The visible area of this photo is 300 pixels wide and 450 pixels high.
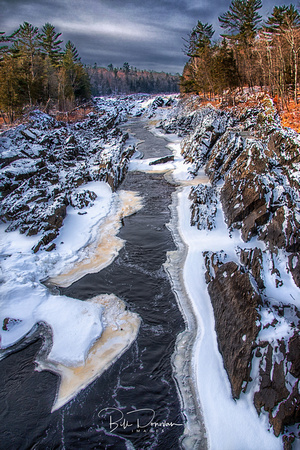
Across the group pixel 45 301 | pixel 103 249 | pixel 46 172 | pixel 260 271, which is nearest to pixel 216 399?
pixel 260 271

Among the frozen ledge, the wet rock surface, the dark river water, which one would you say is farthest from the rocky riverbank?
the wet rock surface

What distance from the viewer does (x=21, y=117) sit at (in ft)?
116

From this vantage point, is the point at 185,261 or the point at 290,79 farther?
the point at 290,79

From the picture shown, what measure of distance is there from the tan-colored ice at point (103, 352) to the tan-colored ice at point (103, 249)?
2360 mm

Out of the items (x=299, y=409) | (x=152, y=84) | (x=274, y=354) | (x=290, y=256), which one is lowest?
(x=299, y=409)

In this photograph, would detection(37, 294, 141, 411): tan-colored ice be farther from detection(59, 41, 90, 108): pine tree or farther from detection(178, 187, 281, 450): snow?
detection(59, 41, 90, 108): pine tree

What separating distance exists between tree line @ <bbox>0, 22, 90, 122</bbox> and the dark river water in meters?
32.9

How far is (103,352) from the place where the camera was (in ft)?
27.7

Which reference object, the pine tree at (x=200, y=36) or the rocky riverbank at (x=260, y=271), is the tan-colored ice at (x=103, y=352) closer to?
the rocky riverbank at (x=260, y=271)

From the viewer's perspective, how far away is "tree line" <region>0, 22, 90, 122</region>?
32656mm

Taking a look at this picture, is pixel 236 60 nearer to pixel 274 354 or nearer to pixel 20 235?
pixel 20 235

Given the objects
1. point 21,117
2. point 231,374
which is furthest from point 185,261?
point 21,117

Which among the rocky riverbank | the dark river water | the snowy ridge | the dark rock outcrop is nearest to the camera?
the dark river water

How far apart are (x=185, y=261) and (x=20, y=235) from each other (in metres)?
10.1
